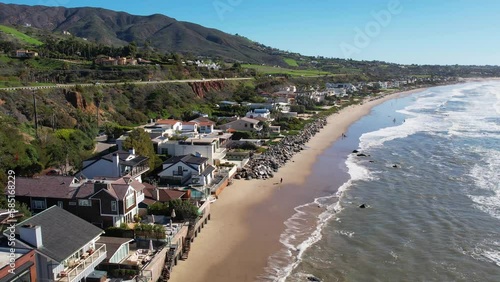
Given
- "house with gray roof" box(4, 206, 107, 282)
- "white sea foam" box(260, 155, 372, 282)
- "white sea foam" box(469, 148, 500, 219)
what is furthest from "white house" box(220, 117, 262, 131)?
"house with gray roof" box(4, 206, 107, 282)

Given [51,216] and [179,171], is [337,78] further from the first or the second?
[51,216]

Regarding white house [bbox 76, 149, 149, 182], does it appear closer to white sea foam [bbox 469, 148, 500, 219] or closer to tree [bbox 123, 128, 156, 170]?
tree [bbox 123, 128, 156, 170]

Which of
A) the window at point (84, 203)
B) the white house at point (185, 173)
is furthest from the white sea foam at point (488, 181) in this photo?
the window at point (84, 203)

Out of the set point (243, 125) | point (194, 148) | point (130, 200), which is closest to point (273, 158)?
point (194, 148)

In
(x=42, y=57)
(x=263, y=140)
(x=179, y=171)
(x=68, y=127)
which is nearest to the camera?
(x=179, y=171)

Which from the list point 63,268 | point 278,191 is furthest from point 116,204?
point 278,191

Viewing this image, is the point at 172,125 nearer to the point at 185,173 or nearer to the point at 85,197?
the point at 185,173

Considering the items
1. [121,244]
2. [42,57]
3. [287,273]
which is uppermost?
[42,57]
